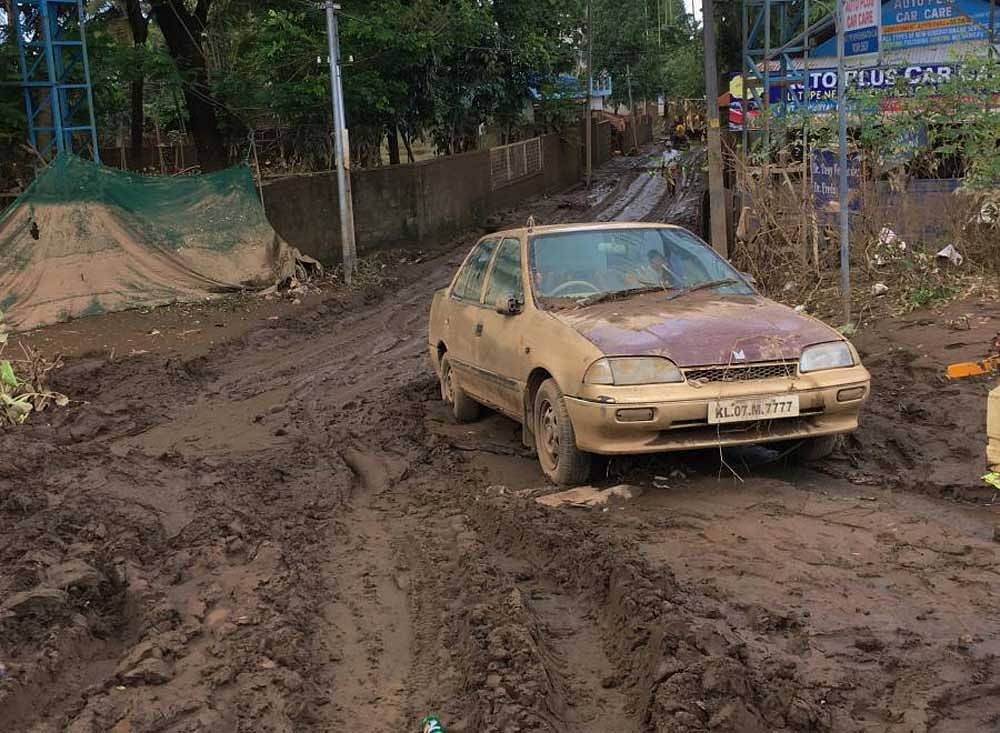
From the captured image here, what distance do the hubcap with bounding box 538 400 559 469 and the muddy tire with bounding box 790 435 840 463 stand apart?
1.51 meters

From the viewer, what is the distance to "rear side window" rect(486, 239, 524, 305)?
298 inches

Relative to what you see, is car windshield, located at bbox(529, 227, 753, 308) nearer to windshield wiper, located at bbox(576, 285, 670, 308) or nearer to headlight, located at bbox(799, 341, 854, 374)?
windshield wiper, located at bbox(576, 285, 670, 308)

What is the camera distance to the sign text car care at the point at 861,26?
27.8 feet

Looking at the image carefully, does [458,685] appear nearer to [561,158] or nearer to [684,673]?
[684,673]

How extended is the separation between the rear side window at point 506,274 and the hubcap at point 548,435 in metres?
1.00

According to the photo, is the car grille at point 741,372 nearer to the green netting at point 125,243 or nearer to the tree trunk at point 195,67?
the green netting at point 125,243

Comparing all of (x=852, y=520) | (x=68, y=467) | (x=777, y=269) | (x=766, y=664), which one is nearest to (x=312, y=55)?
(x=777, y=269)

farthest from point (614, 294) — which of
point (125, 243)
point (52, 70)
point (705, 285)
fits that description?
point (52, 70)

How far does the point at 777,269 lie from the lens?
493 inches

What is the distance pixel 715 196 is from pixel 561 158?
2577 cm

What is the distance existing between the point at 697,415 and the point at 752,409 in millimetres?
321

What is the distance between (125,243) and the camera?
14.5 meters

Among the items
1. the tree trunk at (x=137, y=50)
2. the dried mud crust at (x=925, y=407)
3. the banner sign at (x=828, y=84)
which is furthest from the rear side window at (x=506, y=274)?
the tree trunk at (x=137, y=50)

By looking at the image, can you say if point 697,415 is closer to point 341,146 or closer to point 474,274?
point 474,274
